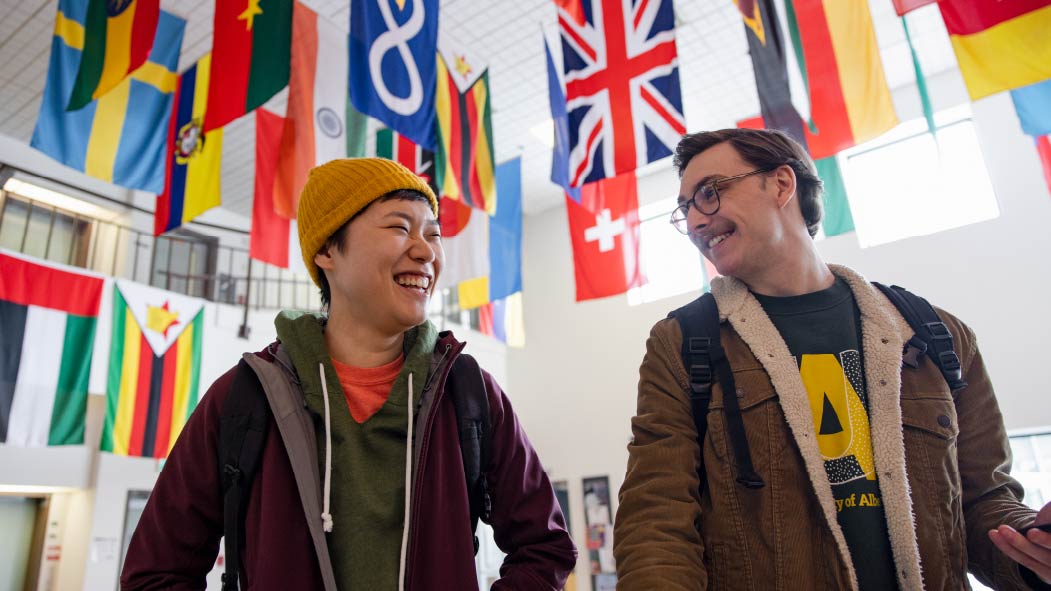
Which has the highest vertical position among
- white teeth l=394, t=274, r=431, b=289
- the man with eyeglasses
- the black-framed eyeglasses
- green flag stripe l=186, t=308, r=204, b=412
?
green flag stripe l=186, t=308, r=204, b=412

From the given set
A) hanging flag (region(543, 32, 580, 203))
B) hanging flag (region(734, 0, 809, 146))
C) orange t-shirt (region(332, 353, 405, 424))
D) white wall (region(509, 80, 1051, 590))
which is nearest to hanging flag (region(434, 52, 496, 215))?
hanging flag (region(543, 32, 580, 203))

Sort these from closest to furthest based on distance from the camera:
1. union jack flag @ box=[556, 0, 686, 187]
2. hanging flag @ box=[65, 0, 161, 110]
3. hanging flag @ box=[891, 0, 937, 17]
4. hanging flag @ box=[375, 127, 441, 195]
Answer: hanging flag @ box=[891, 0, 937, 17]
union jack flag @ box=[556, 0, 686, 187]
hanging flag @ box=[65, 0, 161, 110]
hanging flag @ box=[375, 127, 441, 195]

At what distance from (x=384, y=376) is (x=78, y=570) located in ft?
21.3

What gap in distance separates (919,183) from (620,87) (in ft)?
17.7

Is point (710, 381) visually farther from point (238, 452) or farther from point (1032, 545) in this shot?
point (238, 452)

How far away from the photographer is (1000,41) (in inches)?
127

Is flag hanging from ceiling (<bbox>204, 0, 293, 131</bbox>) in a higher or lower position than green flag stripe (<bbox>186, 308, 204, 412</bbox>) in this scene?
higher

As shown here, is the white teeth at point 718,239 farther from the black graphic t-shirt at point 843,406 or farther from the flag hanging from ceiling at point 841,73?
the flag hanging from ceiling at point 841,73

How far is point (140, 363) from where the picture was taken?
580cm

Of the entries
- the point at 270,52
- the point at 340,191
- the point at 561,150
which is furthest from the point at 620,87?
the point at 340,191

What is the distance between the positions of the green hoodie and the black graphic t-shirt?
0.81 meters

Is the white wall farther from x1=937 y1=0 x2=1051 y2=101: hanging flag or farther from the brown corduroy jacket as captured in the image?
the brown corduroy jacket

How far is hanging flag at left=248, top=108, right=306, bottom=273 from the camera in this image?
4.82m

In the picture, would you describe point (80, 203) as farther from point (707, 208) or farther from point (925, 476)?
point (925, 476)
